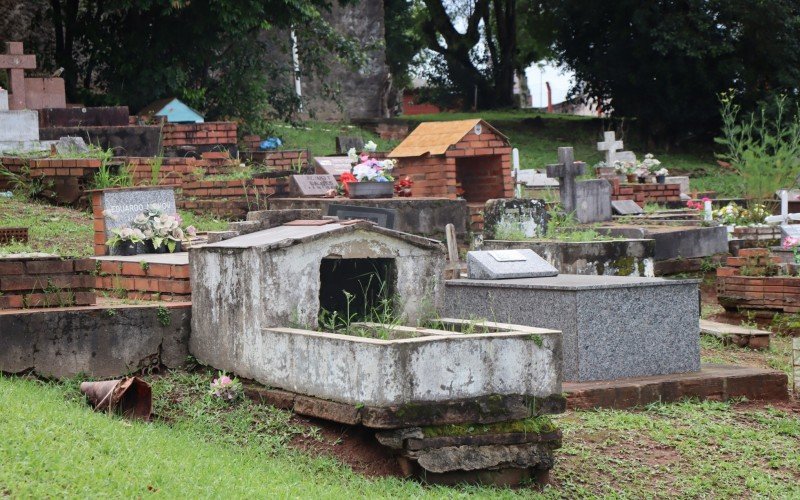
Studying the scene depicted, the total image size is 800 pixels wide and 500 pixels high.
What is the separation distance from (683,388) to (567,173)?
6557 millimetres

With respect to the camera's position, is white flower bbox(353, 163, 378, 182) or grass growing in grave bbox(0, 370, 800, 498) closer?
grass growing in grave bbox(0, 370, 800, 498)

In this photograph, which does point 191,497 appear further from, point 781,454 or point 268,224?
point 781,454

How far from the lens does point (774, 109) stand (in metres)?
24.8

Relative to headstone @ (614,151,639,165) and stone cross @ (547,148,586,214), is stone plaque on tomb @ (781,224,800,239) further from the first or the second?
headstone @ (614,151,639,165)

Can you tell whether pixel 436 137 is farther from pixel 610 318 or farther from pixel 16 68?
pixel 610 318

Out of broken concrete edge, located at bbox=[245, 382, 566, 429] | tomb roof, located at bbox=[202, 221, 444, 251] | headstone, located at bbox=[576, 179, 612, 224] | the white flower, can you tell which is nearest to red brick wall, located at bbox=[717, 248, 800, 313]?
headstone, located at bbox=[576, 179, 612, 224]

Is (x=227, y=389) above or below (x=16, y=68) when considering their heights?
below

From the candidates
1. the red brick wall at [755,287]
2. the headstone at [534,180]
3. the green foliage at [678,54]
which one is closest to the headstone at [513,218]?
the red brick wall at [755,287]

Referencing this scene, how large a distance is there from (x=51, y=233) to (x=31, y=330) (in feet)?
12.8

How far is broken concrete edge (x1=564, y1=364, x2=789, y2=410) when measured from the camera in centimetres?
752

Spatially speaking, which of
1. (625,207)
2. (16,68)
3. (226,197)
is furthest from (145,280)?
(625,207)

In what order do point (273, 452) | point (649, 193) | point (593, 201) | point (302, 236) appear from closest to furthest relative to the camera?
point (273, 452) → point (302, 236) → point (593, 201) → point (649, 193)

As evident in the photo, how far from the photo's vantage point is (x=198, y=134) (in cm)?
1591

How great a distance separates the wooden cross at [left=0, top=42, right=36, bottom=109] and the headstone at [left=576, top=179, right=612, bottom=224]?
749 centimetres
